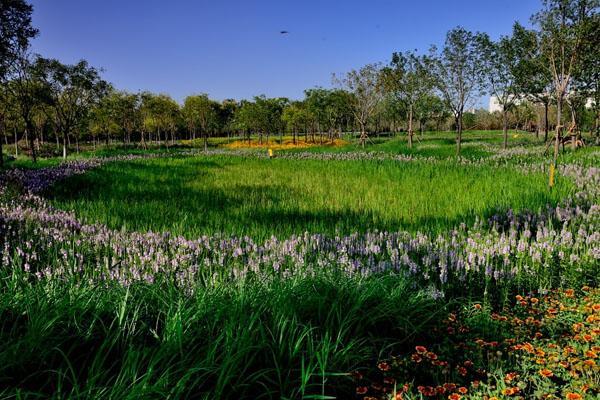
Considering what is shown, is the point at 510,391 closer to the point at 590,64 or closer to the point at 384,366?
the point at 384,366

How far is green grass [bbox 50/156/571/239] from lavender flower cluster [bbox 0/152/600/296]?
2.09 feet

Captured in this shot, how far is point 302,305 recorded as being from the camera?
10.9 feet

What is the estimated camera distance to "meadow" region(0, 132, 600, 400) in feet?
8.32

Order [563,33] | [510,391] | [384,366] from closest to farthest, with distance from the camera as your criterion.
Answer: [510,391] → [384,366] → [563,33]

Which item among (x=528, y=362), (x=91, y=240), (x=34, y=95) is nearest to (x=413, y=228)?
(x=528, y=362)

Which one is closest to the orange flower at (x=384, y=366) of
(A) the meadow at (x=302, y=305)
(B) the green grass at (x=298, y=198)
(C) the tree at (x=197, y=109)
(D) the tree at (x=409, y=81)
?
(A) the meadow at (x=302, y=305)

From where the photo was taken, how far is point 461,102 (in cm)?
2603

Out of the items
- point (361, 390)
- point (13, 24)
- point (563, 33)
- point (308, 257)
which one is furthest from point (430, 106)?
point (361, 390)

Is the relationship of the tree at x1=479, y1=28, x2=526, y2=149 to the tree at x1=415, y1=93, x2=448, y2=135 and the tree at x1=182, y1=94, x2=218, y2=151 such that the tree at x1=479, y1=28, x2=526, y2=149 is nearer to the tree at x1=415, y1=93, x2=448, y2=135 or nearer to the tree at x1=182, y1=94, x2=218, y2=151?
the tree at x1=415, y1=93, x2=448, y2=135

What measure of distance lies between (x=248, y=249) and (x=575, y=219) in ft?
16.5

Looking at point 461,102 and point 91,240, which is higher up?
point 461,102

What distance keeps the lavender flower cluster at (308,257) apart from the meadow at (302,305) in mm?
31

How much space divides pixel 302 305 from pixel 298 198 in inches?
259

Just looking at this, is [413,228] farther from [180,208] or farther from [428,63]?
[428,63]
